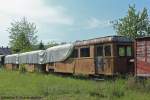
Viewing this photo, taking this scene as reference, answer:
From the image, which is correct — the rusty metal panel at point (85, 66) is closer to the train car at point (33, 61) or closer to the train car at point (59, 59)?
the train car at point (59, 59)

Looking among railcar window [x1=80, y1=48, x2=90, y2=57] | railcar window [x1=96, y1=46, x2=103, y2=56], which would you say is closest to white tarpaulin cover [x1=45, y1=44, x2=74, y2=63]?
railcar window [x1=80, y1=48, x2=90, y2=57]

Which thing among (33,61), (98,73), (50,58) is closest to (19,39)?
(33,61)

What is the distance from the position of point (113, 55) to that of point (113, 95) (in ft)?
23.9

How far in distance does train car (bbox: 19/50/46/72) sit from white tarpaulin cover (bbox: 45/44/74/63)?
8.58ft

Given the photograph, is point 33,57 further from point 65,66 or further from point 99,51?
point 99,51

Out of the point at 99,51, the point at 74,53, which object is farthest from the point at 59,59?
the point at 99,51

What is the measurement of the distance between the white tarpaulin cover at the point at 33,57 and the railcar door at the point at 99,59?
42.5ft

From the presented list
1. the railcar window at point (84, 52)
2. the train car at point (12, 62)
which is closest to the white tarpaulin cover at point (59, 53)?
the railcar window at point (84, 52)

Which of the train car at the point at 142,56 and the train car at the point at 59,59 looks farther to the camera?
the train car at the point at 59,59

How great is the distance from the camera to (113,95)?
49.2ft

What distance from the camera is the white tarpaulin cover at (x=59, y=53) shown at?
2823 centimetres

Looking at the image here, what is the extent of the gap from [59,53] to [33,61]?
32.6ft

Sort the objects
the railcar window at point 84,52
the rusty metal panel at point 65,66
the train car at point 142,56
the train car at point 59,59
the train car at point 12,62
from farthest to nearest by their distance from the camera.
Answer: the train car at point 12,62 < the train car at point 59,59 < the rusty metal panel at point 65,66 < the railcar window at point 84,52 < the train car at point 142,56

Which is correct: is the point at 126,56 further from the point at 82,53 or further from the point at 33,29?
the point at 33,29
